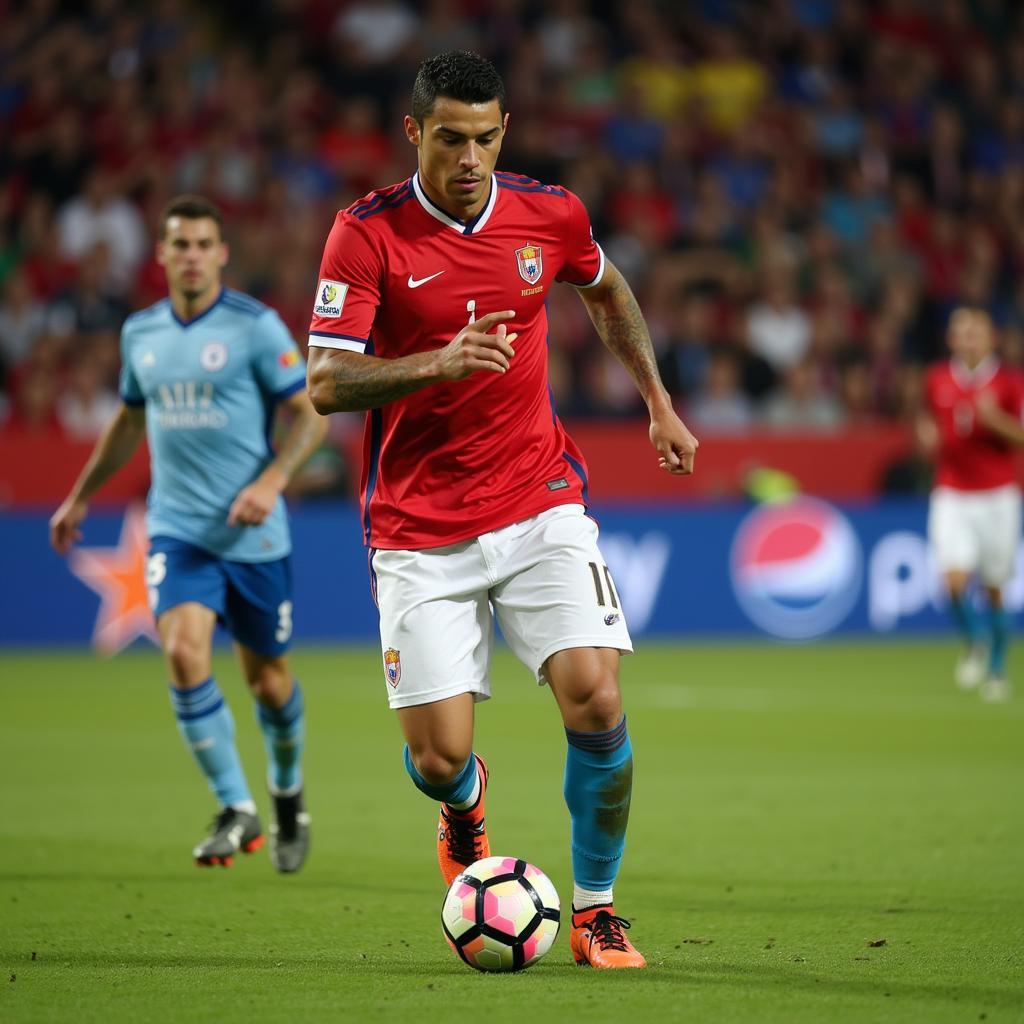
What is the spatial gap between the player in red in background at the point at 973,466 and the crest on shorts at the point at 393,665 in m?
8.87

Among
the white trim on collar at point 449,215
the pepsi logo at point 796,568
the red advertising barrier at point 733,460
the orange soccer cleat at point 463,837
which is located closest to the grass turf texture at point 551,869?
the orange soccer cleat at point 463,837

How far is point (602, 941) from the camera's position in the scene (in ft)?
16.9

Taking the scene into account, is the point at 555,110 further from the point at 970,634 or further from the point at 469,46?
the point at 970,634

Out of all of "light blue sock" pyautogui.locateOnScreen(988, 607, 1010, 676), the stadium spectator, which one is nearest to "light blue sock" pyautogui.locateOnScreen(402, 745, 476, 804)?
"light blue sock" pyautogui.locateOnScreen(988, 607, 1010, 676)

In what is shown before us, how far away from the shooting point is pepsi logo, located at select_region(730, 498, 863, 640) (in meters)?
16.5

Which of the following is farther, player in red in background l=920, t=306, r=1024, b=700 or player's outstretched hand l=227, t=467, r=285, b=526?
player in red in background l=920, t=306, r=1024, b=700

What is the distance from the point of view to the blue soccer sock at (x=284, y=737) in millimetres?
7309

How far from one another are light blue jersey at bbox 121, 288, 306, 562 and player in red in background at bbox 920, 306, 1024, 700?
7.47m

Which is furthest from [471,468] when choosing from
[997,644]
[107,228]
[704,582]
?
[107,228]

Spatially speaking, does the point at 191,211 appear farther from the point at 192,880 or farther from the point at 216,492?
the point at 192,880

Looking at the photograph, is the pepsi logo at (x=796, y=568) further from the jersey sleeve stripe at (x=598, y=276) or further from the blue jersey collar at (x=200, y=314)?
the jersey sleeve stripe at (x=598, y=276)

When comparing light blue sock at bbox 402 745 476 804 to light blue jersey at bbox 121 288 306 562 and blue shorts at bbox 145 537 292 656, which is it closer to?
blue shorts at bbox 145 537 292 656

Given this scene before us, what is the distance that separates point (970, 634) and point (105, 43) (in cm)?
1048

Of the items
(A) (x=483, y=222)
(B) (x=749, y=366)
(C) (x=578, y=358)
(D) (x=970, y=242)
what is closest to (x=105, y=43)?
(C) (x=578, y=358)
